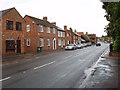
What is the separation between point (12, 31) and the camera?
25.8 m

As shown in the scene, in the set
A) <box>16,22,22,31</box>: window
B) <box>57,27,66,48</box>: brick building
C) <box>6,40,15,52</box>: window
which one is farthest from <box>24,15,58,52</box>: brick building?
<box>6,40,15,52</box>: window

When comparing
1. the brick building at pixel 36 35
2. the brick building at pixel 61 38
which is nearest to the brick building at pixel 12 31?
the brick building at pixel 36 35

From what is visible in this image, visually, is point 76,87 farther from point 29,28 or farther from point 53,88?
point 29,28

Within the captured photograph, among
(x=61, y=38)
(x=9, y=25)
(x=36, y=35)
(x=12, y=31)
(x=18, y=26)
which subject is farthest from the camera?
(x=61, y=38)

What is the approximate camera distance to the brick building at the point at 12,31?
949 inches

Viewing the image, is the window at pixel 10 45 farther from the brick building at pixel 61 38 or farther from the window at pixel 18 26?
the brick building at pixel 61 38

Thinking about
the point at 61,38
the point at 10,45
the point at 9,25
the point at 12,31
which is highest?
the point at 9,25

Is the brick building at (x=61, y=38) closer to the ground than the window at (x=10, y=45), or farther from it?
farther from it

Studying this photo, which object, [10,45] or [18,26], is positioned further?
[18,26]

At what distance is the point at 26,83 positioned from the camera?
24.9 feet

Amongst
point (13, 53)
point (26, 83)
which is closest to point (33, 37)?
point (13, 53)

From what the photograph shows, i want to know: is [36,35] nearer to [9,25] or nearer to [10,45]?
[9,25]

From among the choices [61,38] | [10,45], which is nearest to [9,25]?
[10,45]

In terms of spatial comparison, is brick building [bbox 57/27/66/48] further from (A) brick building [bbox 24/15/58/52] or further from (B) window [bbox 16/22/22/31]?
(B) window [bbox 16/22/22/31]
